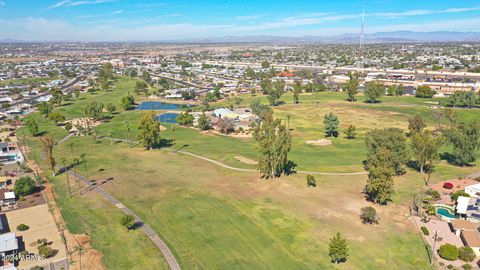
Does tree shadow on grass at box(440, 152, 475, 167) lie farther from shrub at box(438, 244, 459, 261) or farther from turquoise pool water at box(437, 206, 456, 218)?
shrub at box(438, 244, 459, 261)

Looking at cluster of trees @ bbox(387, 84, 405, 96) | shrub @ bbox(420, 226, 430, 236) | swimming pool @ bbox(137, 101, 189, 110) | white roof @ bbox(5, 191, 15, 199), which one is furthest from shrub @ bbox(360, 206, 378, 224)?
cluster of trees @ bbox(387, 84, 405, 96)

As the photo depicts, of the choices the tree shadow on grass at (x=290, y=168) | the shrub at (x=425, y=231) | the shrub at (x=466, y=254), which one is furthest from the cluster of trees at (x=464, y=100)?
the shrub at (x=466, y=254)

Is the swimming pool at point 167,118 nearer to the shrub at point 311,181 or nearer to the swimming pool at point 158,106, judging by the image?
the swimming pool at point 158,106

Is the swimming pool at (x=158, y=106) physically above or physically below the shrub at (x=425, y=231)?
above

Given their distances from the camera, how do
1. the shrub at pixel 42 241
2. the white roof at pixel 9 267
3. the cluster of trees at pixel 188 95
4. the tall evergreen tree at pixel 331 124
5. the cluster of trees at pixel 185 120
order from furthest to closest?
the cluster of trees at pixel 188 95 → the cluster of trees at pixel 185 120 → the tall evergreen tree at pixel 331 124 → the shrub at pixel 42 241 → the white roof at pixel 9 267

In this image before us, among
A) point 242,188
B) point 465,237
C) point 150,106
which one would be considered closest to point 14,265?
point 242,188
